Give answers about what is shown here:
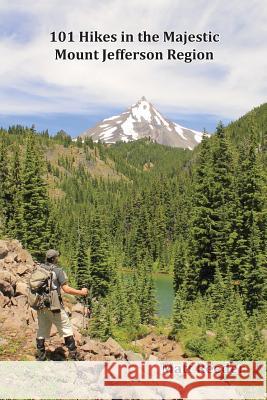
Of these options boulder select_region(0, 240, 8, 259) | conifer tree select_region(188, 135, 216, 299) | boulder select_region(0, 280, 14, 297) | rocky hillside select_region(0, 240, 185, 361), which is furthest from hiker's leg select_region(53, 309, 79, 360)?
conifer tree select_region(188, 135, 216, 299)

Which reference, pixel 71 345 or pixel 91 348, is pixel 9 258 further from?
pixel 71 345

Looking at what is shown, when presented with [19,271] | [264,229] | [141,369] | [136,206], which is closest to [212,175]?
[264,229]

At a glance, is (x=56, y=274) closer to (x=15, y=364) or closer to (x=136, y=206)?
(x=15, y=364)

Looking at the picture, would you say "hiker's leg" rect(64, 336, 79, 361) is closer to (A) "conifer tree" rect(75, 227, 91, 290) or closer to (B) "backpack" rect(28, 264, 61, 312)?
(B) "backpack" rect(28, 264, 61, 312)

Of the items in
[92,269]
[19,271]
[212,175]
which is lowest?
[92,269]

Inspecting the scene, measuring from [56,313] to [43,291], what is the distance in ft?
2.37

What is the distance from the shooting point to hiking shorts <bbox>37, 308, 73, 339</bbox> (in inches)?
439

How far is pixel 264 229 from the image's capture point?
36.2m

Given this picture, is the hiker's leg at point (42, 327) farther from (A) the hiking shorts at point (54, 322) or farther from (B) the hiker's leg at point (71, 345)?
(B) the hiker's leg at point (71, 345)

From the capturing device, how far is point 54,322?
11.2m

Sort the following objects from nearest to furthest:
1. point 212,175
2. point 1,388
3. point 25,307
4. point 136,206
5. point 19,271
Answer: point 1,388
point 25,307
point 19,271
point 212,175
point 136,206

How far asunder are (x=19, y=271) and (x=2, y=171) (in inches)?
1568

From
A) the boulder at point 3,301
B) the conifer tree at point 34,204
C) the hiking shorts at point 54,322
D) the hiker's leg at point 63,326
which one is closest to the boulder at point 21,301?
the boulder at point 3,301

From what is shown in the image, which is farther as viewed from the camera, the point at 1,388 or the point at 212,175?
the point at 212,175
